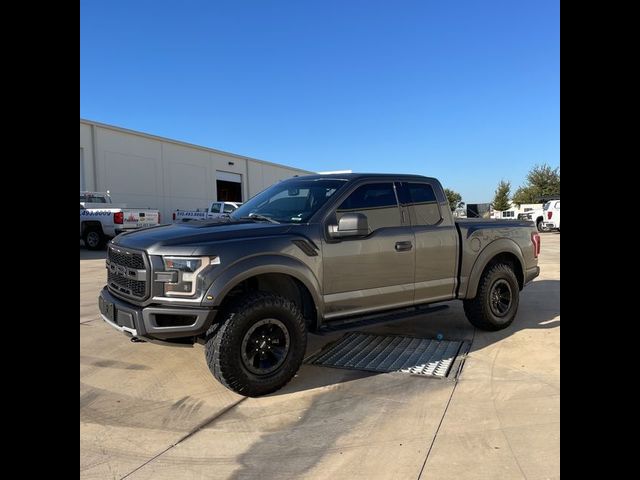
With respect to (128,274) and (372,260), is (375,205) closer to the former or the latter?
(372,260)

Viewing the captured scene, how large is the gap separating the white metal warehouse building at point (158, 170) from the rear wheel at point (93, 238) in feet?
29.4

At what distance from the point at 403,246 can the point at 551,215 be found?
1035 inches

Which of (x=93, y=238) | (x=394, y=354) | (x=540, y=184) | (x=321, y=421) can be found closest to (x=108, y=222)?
(x=93, y=238)

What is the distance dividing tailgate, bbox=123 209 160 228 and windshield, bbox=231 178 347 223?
10875mm

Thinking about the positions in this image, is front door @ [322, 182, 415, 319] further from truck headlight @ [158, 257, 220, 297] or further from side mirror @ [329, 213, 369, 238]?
truck headlight @ [158, 257, 220, 297]

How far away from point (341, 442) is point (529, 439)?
1.22 m

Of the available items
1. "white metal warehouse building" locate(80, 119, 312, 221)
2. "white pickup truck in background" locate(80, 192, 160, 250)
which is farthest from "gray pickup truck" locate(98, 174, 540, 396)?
"white metal warehouse building" locate(80, 119, 312, 221)

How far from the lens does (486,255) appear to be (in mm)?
5320

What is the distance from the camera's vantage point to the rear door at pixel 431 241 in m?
4.71
